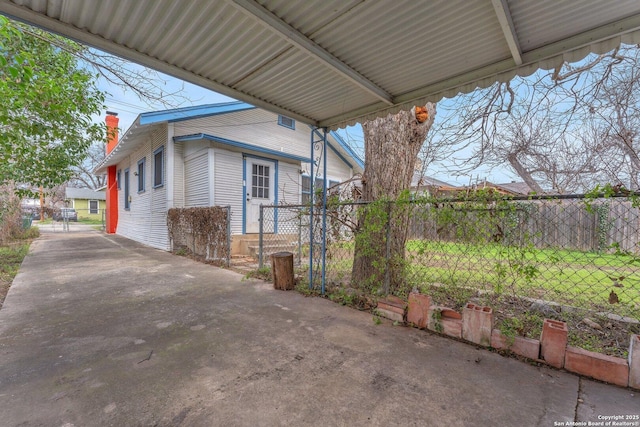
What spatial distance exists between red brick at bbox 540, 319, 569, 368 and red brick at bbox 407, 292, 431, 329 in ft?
3.04

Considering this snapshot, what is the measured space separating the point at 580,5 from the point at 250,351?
11.5ft

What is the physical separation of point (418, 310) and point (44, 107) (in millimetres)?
6204

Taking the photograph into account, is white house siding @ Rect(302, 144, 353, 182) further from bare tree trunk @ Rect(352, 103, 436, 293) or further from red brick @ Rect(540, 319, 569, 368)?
red brick @ Rect(540, 319, 569, 368)

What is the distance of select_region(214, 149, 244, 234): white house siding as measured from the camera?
7.75 metres

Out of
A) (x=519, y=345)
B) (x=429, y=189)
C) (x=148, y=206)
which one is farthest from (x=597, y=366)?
(x=148, y=206)

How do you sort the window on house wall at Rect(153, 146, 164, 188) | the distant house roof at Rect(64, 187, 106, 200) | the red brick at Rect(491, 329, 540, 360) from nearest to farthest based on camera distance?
the red brick at Rect(491, 329, 540, 360) < the window on house wall at Rect(153, 146, 164, 188) < the distant house roof at Rect(64, 187, 106, 200)

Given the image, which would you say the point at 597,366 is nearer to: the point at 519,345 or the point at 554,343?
the point at 554,343

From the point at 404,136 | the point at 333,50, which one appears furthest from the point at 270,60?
the point at 404,136

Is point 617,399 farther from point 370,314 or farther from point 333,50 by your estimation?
point 333,50

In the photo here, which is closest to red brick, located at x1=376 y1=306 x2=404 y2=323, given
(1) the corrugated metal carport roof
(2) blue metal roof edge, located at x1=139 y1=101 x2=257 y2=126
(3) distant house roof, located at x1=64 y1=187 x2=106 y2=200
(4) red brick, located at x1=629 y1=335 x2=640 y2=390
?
(4) red brick, located at x1=629 y1=335 x2=640 y2=390

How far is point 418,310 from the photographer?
2910 mm

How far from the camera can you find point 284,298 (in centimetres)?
391

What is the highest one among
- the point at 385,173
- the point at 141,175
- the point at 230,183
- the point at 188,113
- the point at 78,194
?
the point at 188,113

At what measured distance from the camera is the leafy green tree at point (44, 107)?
147 inches
